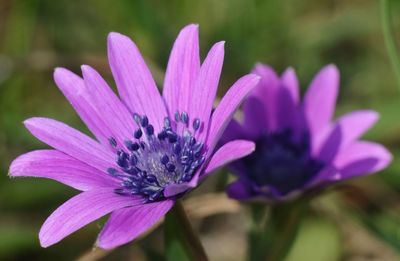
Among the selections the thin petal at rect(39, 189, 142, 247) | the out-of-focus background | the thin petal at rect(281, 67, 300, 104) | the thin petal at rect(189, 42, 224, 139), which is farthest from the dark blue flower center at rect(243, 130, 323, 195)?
the thin petal at rect(39, 189, 142, 247)

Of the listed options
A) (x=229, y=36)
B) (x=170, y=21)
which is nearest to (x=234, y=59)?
(x=229, y=36)

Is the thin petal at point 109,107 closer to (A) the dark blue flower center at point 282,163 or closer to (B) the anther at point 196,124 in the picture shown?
(B) the anther at point 196,124

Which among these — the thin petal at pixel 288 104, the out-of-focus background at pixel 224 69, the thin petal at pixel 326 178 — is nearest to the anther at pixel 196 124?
the thin petal at pixel 326 178

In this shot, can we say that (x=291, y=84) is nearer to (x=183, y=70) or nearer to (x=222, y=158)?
(x=183, y=70)

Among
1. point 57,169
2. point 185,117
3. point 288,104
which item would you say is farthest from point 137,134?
point 288,104

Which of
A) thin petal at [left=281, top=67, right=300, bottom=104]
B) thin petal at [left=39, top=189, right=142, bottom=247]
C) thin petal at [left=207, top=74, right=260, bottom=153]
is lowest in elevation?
thin petal at [left=281, top=67, right=300, bottom=104]

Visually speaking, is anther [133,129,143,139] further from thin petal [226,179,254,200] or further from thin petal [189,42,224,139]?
thin petal [226,179,254,200]
